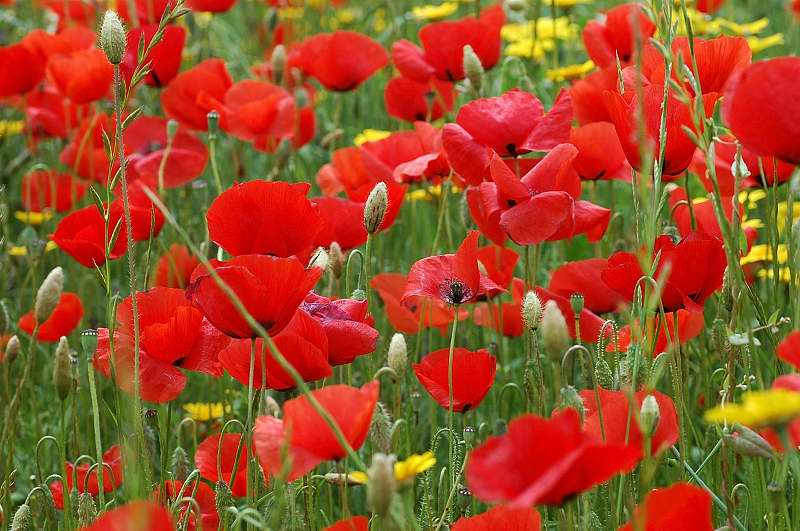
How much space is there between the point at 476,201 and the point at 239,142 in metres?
1.61

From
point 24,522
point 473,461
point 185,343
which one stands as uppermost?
point 473,461

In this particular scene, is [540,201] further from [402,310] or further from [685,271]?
[402,310]

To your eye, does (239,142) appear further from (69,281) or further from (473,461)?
(473,461)

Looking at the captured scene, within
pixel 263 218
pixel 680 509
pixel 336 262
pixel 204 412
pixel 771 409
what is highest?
pixel 771 409

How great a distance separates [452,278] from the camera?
1729 millimetres

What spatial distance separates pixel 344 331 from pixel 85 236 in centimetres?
66

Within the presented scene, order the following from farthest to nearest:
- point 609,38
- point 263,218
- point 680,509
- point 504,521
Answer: point 609,38 → point 263,218 → point 504,521 → point 680,509

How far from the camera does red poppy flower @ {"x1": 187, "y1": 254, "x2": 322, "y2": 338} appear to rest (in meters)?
1.35

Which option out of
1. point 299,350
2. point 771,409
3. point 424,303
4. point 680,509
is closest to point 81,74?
point 424,303

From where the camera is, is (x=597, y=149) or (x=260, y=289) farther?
(x=597, y=149)

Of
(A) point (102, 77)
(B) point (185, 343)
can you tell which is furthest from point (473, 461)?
(A) point (102, 77)

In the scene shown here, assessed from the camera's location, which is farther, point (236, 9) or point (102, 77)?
point (236, 9)

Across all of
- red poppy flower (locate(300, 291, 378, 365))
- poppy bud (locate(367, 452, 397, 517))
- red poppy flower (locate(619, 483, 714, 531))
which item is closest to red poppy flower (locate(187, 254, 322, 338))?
red poppy flower (locate(300, 291, 378, 365))

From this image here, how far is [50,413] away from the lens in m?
2.46
